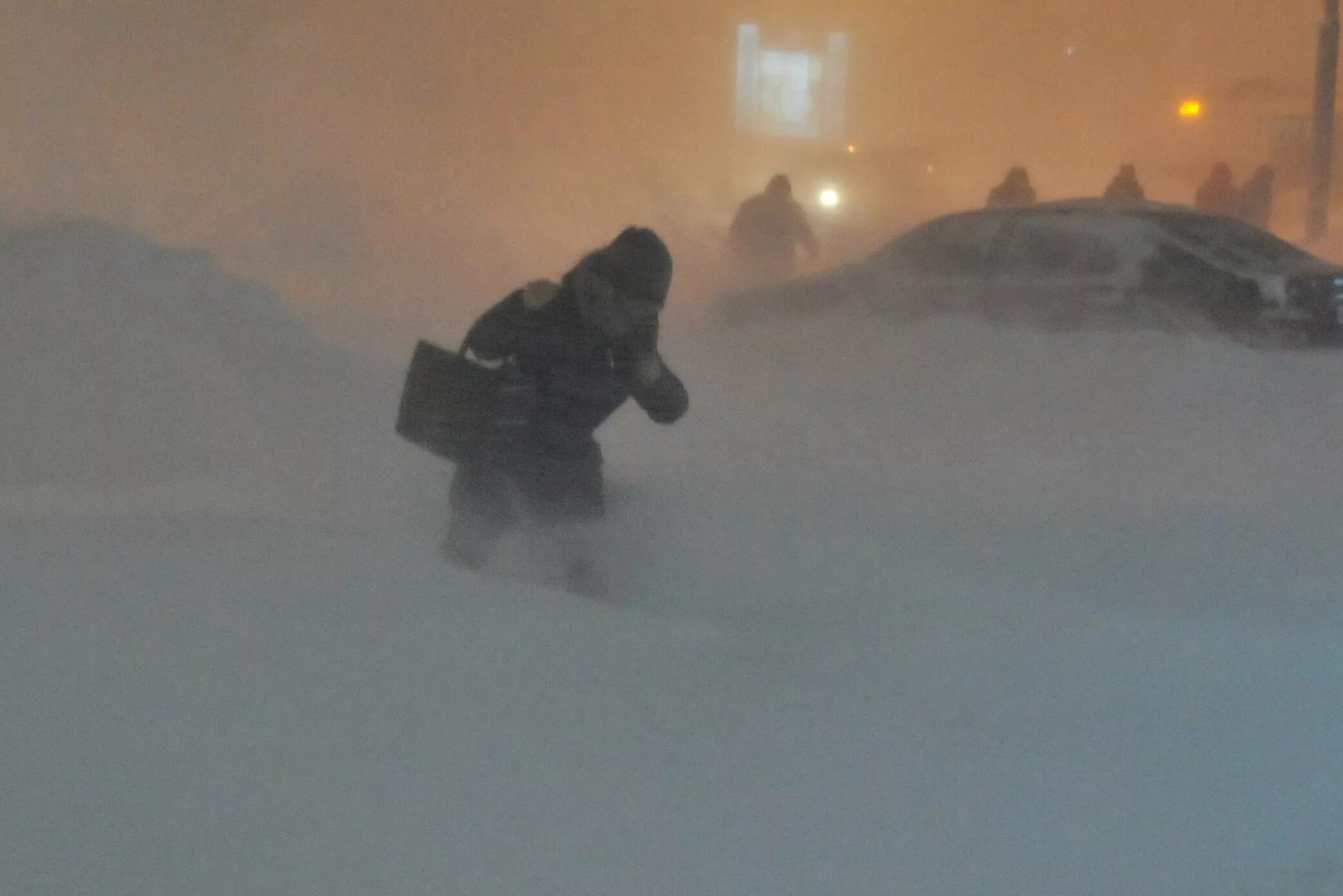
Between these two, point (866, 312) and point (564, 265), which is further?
point (564, 265)

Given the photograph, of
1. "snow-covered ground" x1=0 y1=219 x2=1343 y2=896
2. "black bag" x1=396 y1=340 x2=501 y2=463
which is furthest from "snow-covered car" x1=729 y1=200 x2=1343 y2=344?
"black bag" x1=396 y1=340 x2=501 y2=463

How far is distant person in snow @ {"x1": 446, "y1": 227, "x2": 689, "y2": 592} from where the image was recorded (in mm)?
3529

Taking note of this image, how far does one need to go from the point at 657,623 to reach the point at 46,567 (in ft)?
4.57

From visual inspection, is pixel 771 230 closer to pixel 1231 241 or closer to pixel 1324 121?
pixel 1231 241

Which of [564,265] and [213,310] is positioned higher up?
[564,265]

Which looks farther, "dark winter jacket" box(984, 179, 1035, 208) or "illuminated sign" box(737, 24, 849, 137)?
"illuminated sign" box(737, 24, 849, 137)

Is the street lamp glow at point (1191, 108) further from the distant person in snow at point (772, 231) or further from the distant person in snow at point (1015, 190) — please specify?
the distant person in snow at point (772, 231)

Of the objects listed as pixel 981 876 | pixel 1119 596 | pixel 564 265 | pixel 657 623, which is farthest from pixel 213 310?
pixel 564 265

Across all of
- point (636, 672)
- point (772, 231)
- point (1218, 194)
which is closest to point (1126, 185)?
point (1218, 194)

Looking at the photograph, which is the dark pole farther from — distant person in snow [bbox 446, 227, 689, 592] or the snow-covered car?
distant person in snow [bbox 446, 227, 689, 592]

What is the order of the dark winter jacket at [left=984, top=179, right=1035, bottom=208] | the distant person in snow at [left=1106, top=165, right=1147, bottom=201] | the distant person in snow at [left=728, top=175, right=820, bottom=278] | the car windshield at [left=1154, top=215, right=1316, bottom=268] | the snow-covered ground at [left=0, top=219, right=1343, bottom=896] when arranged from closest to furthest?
1. the snow-covered ground at [left=0, top=219, right=1343, bottom=896]
2. the car windshield at [left=1154, top=215, right=1316, bottom=268]
3. the distant person in snow at [left=728, top=175, right=820, bottom=278]
4. the dark winter jacket at [left=984, top=179, right=1035, bottom=208]
5. the distant person in snow at [left=1106, top=165, right=1147, bottom=201]

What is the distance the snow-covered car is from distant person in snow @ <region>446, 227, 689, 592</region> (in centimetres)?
488

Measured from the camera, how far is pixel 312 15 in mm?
17859

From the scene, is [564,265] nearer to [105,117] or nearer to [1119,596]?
[105,117]
